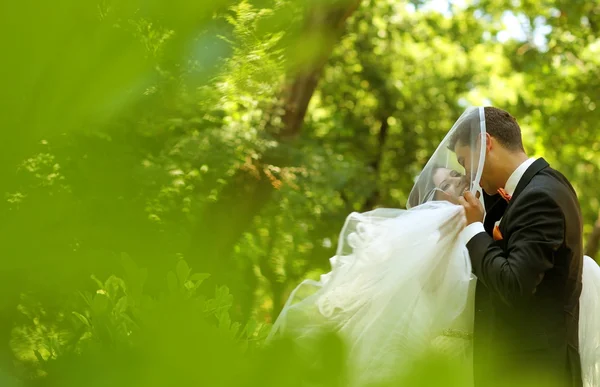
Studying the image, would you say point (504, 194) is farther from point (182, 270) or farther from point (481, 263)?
point (182, 270)

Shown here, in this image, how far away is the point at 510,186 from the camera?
3031 mm

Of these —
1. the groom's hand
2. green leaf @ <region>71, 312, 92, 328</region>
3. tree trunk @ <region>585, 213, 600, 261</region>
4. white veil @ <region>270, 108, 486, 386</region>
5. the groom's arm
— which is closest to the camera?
green leaf @ <region>71, 312, 92, 328</region>

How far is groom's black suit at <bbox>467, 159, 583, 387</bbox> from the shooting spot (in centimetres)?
265

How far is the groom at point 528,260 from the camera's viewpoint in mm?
2660

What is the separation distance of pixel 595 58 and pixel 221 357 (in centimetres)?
1408

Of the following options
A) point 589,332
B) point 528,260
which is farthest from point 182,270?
point 589,332

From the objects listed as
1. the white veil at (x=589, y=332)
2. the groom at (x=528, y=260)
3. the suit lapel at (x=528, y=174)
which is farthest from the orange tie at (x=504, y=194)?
the white veil at (x=589, y=332)

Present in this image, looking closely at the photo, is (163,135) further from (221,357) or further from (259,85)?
(221,357)

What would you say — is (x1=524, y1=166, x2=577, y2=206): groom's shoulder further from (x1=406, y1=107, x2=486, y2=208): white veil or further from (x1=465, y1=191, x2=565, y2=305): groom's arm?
(x1=406, y1=107, x2=486, y2=208): white veil

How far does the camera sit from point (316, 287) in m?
3.59

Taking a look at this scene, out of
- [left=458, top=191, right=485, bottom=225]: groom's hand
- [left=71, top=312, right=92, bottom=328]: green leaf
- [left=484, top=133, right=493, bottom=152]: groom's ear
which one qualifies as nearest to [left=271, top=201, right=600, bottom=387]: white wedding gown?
[left=458, top=191, right=485, bottom=225]: groom's hand

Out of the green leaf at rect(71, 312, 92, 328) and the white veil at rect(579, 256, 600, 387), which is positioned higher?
the green leaf at rect(71, 312, 92, 328)

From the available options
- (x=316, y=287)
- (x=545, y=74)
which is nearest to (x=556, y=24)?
(x=545, y=74)

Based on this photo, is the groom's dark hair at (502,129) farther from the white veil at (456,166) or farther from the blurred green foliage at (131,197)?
the blurred green foliage at (131,197)
